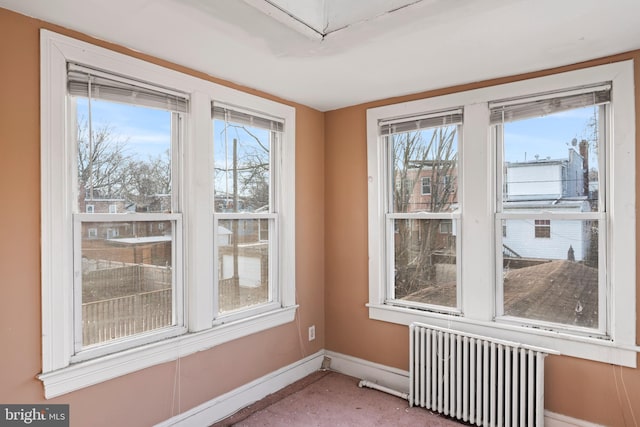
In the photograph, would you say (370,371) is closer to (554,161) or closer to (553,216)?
(553,216)

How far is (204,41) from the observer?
2104 millimetres

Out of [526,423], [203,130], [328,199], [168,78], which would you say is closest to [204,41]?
[168,78]

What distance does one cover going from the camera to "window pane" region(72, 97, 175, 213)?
2.11 meters

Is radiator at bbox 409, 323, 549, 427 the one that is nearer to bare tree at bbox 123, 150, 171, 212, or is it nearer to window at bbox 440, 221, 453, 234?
window at bbox 440, 221, 453, 234

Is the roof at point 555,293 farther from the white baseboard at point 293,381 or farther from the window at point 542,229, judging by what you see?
the white baseboard at point 293,381

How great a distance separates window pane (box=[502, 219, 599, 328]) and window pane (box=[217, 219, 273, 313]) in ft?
6.04

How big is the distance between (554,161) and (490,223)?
0.58m

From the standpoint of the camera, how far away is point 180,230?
8.27ft

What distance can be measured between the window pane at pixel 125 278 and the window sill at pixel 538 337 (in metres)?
1.82

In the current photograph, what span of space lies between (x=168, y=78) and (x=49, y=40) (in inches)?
24.9

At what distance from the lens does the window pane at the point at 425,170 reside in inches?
116

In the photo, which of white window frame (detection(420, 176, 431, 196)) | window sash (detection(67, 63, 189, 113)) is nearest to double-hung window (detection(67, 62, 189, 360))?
window sash (detection(67, 63, 189, 113))

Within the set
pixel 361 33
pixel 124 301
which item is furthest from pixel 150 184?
pixel 361 33

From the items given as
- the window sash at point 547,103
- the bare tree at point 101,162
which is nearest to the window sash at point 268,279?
the bare tree at point 101,162
